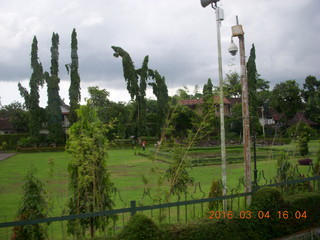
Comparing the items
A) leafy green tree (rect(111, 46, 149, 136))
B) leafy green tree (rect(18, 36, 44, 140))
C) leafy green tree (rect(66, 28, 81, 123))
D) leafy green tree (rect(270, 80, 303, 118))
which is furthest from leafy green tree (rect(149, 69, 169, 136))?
leafy green tree (rect(270, 80, 303, 118))

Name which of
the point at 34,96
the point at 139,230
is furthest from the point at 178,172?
the point at 34,96

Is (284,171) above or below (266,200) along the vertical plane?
above

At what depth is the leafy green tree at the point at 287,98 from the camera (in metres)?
48.4

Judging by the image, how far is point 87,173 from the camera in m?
4.67

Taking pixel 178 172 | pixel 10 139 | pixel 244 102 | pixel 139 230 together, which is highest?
pixel 244 102

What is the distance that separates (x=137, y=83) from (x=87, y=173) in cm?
3922

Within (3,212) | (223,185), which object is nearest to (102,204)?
(223,185)

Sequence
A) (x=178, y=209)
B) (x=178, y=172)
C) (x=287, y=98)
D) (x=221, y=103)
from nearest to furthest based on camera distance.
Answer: (x=178, y=209) → (x=178, y=172) → (x=221, y=103) → (x=287, y=98)

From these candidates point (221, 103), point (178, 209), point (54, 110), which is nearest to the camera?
point (178, 209)

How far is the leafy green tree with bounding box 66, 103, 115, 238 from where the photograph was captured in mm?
4527

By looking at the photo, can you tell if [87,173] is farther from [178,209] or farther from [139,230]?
[178,209]

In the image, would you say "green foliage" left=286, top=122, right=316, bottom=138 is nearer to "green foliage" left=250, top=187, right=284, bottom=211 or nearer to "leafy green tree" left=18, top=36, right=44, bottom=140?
"green foliage" left=250, top=187, right=284, bottom=211

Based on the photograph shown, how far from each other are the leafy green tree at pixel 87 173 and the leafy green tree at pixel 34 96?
1463 inches
